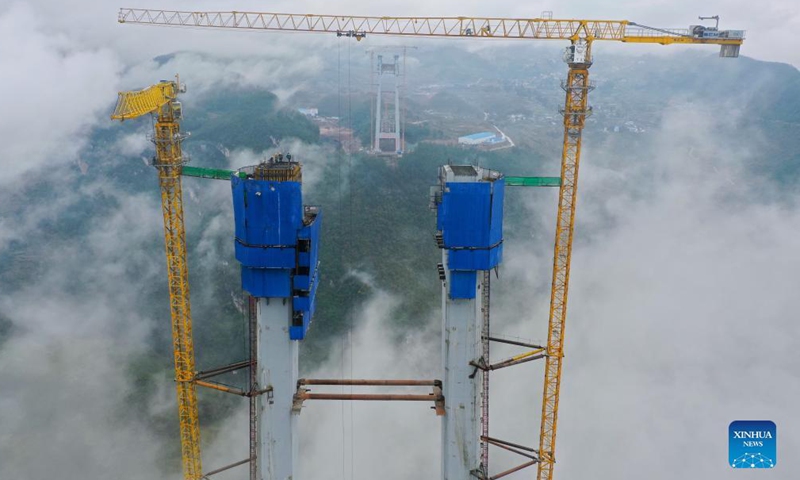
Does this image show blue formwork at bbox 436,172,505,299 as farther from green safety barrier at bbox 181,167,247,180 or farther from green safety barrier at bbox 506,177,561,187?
green safety barrier at bbox 181,167,247,180

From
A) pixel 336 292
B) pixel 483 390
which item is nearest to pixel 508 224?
pixel 336 292

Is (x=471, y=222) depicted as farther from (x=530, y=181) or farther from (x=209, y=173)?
(x=209, y=173)

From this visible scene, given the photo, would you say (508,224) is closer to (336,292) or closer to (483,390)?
(336,292)

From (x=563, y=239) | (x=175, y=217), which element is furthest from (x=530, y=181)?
(x=175, y=217)

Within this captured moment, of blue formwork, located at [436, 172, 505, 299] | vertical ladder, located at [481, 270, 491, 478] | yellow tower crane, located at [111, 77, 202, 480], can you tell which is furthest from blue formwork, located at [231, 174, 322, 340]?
vertical ladder, located at [481, 270, 491, 478]

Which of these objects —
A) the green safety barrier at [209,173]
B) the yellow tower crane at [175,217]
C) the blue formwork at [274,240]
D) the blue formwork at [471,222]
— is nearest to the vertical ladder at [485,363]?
the blue formwork at [471,222]

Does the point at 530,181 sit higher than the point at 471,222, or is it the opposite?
the point at 530,181
